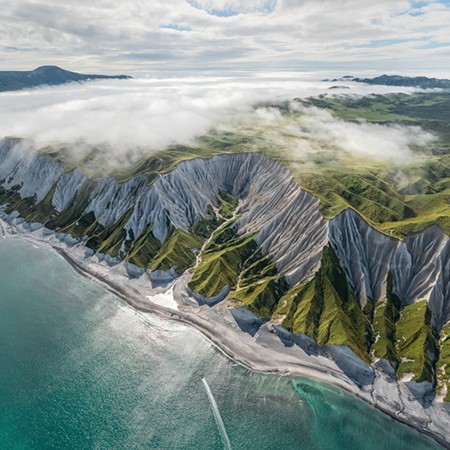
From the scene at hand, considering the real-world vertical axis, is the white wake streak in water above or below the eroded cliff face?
below

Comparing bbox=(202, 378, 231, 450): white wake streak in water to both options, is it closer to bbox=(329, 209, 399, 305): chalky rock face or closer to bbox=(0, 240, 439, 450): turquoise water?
bbox=(0, 240, 439, 450): turquoise water

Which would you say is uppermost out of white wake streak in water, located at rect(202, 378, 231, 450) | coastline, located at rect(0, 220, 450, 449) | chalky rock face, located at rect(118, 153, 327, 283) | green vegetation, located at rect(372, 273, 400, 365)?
chalky rock face, located at rect(118, 153, 327, 283)

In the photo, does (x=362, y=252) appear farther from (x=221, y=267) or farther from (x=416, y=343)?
(x=221, y=267)

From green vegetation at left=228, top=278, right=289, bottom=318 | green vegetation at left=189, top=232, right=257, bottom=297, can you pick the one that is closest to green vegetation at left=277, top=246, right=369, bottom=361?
green vegetation at left=228, top=278, right=289, bottom=318

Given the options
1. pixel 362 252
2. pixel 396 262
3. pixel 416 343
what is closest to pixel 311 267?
pixel 362 252

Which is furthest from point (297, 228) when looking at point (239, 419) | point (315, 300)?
point (239, 419)

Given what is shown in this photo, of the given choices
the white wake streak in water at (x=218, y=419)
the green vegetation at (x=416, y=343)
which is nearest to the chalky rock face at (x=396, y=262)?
the green vegetation at (x=416, y=343)
